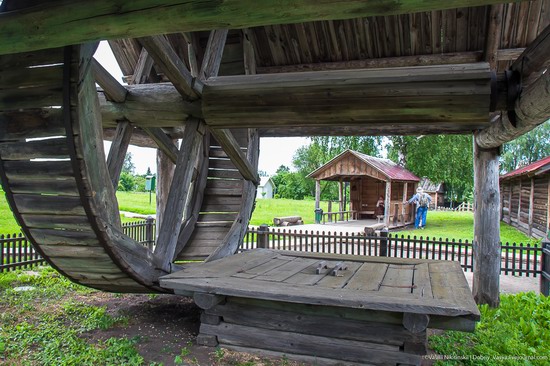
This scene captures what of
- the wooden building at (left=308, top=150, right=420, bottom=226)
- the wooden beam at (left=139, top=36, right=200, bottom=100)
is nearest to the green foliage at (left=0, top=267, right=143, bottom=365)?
the wooden beam at (left=139, top=36, right=200, bottom=100)

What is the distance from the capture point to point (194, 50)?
21.3 feet

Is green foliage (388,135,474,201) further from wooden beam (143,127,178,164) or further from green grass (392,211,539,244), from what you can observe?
wooden beam (143,127,178,164)

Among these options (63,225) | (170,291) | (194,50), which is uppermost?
(194,50)

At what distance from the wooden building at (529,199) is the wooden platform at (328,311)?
40.2ft

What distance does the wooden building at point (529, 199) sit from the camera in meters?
15.5

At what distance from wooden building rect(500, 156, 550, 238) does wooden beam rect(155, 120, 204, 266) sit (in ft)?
44.1

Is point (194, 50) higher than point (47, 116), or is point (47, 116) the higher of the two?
point (194, 50)

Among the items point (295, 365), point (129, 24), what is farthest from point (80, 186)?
point (295, 365)

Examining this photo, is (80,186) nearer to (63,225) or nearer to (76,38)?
(63,225)

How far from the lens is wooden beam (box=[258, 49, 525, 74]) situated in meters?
5.73

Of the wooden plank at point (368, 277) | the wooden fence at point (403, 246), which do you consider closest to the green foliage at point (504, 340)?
the wooden plank at point (368, 277)

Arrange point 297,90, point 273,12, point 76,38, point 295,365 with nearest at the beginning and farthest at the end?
point 273,12 < point 76,38 < point 295,365 < point 297,90

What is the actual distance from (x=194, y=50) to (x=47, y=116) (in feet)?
12.3

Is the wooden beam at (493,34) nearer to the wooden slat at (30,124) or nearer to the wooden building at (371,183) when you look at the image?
the wooden slat at (30,124)
